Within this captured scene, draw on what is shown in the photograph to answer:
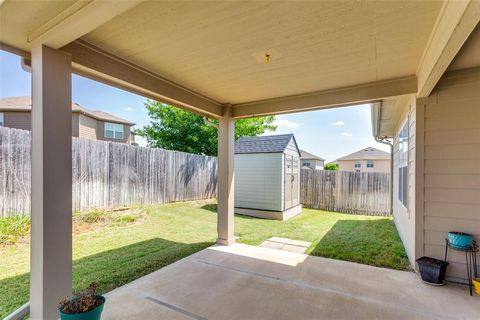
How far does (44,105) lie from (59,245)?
1228 millimetres

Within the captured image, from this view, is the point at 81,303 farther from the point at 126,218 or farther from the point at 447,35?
the point at 126,218

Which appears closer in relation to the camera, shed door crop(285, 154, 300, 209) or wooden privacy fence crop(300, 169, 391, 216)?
shed door crop(285, 154, 300, 209)

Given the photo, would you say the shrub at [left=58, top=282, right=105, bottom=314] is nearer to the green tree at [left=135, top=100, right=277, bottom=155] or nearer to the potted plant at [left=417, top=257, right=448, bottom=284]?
the potted plant at [left=417, top=257, right=448, bottom=284]

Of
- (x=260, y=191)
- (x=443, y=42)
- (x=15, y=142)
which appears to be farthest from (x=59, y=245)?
(x=260, y=191)

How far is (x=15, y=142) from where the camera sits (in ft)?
16.0

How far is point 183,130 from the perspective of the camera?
16.0 metres

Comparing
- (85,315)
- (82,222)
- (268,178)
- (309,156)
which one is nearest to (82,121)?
(82,222)

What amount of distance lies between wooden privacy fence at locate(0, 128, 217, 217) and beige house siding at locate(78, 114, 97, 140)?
7.55 meters

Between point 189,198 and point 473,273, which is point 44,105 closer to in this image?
point 473,273

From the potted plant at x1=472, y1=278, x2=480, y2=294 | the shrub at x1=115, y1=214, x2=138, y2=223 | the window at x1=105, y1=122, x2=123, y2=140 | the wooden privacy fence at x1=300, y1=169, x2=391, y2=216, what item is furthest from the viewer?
the window at x1=105, y1=122, x2=123, y2=140

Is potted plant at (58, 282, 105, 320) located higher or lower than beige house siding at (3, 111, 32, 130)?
lower

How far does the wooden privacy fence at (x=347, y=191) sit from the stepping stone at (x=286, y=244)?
4640 millimetres

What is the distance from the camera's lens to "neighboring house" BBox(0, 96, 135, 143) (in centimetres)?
1134

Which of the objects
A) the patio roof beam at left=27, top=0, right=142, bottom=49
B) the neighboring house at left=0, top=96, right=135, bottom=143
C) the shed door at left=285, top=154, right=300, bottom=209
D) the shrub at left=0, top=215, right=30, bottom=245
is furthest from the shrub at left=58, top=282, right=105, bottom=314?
the neighboring house at left=0, top=96, right=135, bottom=143
